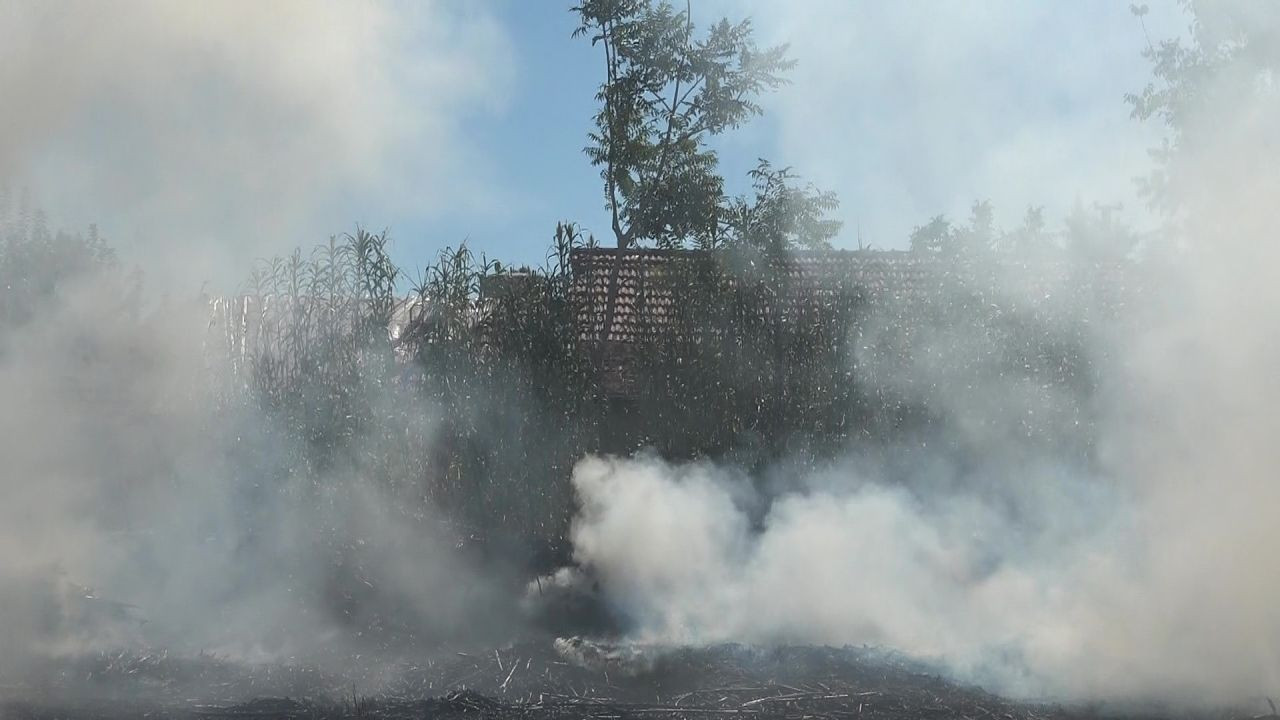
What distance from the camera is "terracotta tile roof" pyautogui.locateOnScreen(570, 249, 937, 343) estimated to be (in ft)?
36.2

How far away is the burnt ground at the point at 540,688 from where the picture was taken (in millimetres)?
6762

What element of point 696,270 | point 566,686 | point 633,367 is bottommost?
point 566,686

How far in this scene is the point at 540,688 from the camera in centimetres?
738

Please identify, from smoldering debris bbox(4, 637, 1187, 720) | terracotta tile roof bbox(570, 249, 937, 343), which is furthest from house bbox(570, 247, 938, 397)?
smoldering debris bbox(4, 637, 1187, 720)

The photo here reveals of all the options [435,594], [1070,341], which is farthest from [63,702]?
[1070,341]

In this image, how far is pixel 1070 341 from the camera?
10.5 m

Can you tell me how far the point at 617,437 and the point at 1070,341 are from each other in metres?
4.48

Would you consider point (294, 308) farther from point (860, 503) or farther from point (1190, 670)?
Answer: point (1190, 670)

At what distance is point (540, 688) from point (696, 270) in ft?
16.7

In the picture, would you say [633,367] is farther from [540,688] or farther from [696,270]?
[540,688]

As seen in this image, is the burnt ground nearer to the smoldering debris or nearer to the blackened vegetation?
the smoldering debris

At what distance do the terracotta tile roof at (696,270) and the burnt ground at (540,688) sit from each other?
392 cm

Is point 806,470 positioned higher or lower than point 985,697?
higher

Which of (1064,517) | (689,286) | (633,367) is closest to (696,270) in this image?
(689,286)
